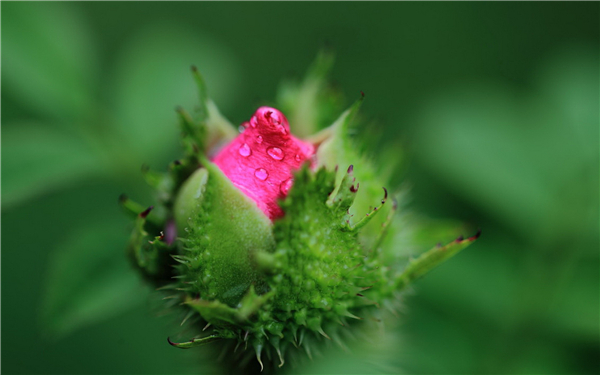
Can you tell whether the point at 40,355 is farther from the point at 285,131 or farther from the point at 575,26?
the point at 575,26

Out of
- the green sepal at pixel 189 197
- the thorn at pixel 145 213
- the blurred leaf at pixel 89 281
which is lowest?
the blurred leaf at pixel 89 281

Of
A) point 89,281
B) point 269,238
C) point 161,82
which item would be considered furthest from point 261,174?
point 161,82

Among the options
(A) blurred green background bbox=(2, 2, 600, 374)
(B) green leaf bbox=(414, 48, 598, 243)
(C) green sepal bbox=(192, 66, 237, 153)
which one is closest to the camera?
(C) green sepal bbox=(192, 66, 237, 153)

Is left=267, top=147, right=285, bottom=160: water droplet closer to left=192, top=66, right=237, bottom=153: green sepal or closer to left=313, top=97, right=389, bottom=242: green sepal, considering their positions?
left=313, top=97, right=389, bottom=242: green sepal

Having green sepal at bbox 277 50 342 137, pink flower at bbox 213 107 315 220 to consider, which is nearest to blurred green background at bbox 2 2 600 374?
green sepal at bbox 277 50 342 137

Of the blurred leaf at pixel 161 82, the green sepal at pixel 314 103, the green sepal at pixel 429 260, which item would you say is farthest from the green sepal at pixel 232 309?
the blurred leaf at pixel 161 82

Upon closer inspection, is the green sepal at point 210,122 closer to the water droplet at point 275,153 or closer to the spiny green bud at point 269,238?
the spiny green bud at point 269,238

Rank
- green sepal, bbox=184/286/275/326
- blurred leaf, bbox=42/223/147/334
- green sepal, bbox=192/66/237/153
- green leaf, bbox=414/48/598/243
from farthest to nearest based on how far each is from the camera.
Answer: green leaf, bbox=414/48/598/243 < blurred leaf, bbox=42/223/147/334 < green sepal, bbox=192/66/237/153 < green sepal, bbox=184/286/275/326

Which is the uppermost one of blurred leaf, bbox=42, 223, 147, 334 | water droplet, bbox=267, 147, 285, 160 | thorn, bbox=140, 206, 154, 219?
water droplet, bbox=267, 147, 285, 160
